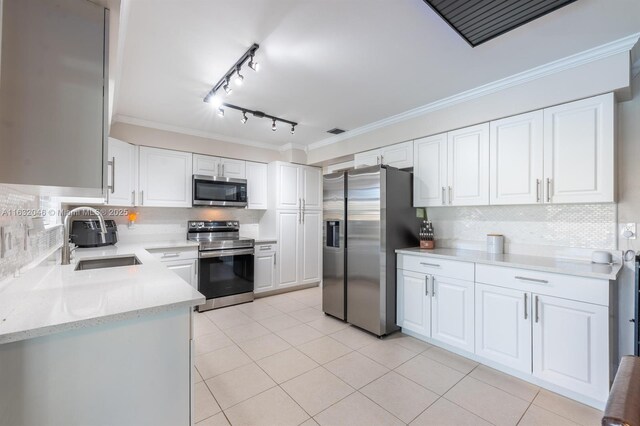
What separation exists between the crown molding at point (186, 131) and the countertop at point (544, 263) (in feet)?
10.0

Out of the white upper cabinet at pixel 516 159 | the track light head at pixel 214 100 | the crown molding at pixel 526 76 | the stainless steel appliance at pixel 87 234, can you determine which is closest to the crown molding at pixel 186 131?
the track light head at pixel 214 100

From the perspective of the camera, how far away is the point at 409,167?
10.7 ft

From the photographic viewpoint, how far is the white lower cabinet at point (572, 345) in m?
1.78

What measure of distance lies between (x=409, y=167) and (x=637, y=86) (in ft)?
6.09

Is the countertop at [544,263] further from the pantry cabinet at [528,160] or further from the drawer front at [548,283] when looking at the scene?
the pantry cabinet at [528,160]

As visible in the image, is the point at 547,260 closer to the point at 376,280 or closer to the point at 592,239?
the point at 592,239

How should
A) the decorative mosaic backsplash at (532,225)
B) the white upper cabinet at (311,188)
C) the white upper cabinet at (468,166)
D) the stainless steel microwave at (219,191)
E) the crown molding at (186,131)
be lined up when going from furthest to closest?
the white upper cabinet at (311,188)
the stainless steel microwave at (219,191)
the crown molding at (186,131)
the white upper cabinet at (468,166)
the decorative mosaic backsplash at (532,225)

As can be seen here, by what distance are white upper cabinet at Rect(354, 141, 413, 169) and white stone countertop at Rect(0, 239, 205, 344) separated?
2722 mm

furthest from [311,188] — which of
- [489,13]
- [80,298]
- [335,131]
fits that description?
[80,298]

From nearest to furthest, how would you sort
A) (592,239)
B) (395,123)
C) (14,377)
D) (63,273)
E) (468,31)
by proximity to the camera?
(14,377)
(63,273)
(468,31)
(592,239)
(395,123)

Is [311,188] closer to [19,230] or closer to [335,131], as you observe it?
[335,131]

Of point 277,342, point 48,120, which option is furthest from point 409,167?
point 48,120

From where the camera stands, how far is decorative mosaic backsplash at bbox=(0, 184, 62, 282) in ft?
4.14

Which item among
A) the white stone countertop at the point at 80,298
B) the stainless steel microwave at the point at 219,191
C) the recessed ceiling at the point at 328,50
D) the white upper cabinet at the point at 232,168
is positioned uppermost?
the recessed ceiling at the point at 328,50
